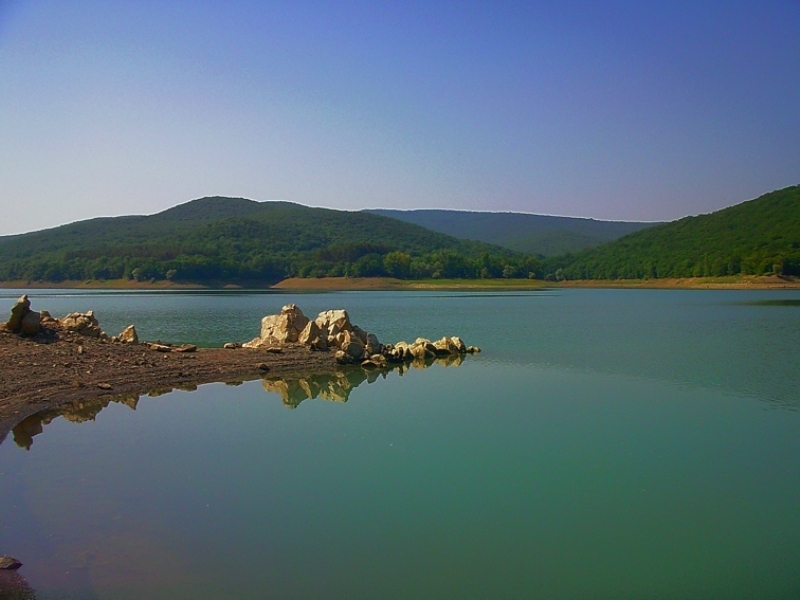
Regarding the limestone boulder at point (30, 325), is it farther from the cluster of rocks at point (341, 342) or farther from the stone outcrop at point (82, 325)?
the cluster of rocks at point (341, 342)

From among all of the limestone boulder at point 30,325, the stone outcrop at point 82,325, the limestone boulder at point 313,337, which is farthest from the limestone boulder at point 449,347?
the limestone boulder at point 30,325

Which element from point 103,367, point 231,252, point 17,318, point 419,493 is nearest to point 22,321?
point 17,318

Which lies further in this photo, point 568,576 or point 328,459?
point 328,459

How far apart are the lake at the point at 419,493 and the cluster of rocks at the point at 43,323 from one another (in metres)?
5.17

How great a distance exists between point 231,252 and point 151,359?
110 metres

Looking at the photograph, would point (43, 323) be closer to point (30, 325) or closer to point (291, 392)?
point (30, 325)

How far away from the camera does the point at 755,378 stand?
18.0 meters

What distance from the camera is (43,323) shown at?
20.0m

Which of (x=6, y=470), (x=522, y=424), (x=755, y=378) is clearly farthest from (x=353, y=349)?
(x=6, y=470)

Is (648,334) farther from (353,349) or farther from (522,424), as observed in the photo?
(522,424)

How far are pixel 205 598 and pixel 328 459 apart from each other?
181 inches

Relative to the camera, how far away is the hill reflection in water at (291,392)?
13.1 meters

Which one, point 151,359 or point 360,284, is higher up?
point 151,359

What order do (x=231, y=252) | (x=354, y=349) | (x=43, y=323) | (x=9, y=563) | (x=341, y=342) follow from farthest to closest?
(x=231, y=252) < (x=341, y=342) < (x=354, y=349) < (x=43, y=323) < (x=9, y=563)
